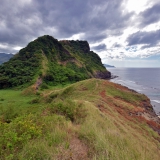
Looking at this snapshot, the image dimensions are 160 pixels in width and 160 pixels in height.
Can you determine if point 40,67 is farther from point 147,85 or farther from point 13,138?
point 147,85

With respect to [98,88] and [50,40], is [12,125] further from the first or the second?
[50,40]

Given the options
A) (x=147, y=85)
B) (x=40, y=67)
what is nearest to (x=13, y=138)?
(x=40, y=67)

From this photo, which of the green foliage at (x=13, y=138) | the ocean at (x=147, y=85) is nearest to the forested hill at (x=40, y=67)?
the ocean at (x=147, y=85)

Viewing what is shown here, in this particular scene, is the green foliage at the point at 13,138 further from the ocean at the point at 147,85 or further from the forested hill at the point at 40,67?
the forested hill at the point at 40,67

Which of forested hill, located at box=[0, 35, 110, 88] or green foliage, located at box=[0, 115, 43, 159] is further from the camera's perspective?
forested hill, located at box=[0, 35, 110, 88]

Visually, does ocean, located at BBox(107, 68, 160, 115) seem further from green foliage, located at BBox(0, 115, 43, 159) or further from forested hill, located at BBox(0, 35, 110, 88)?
green foliage, located at BBox(0, 115, 43, 159)

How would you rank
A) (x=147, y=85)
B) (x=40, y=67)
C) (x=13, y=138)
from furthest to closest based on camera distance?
(x=147, y=85), (x=40, y=67), (x=13, y=138)

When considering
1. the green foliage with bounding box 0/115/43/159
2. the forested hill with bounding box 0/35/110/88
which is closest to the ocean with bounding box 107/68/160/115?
the forested hill with bounding box 0/35/110/88

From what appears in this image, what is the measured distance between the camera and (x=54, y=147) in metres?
3.78

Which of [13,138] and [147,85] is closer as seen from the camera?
[13,138]

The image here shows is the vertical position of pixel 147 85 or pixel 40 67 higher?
pixel 40 67

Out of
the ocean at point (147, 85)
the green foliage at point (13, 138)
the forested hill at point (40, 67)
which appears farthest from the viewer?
the forested hill at point (40, 67)

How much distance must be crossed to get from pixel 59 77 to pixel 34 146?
50.3 m

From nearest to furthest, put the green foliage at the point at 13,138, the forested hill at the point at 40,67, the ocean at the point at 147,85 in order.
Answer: the green foliage at the point at 13,138, the ocean at the point at 147,85, the forested hill at the point at 40,67
